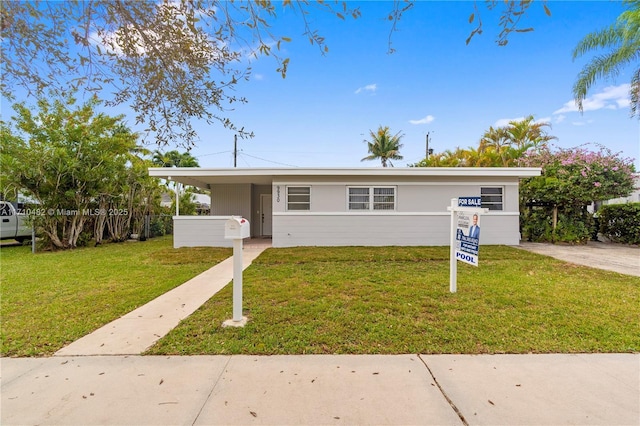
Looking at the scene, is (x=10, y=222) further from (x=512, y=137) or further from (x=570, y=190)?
(x=512, y=137)

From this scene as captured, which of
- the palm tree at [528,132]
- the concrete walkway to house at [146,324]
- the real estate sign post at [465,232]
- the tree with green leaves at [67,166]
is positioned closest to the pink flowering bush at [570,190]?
the palm tree at [528,132]

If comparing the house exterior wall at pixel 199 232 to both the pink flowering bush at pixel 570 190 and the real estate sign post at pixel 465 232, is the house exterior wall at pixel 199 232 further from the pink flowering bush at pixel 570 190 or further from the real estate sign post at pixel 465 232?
the pink flowering bush at pixel 570 190

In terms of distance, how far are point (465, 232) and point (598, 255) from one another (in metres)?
7.20

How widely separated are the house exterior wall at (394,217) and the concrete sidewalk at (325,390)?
26.1 ft

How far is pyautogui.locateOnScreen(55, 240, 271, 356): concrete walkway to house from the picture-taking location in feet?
10.1

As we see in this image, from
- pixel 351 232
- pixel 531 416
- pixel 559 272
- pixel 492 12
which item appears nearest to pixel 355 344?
pixel 531 416

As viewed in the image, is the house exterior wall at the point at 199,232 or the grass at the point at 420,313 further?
the house exterior wall at the point at 199,232

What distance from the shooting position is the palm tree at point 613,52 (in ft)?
29.6

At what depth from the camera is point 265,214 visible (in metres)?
14.1

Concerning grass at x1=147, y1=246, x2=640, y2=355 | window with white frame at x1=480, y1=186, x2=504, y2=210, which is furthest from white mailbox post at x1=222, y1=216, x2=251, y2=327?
window with white frame at x1=480, y1=186, x2=504, y2=210

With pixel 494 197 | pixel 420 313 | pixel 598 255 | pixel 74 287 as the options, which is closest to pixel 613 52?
pixel 494 197

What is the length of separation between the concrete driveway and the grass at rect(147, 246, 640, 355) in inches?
40.4

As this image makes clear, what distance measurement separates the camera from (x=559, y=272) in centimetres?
640

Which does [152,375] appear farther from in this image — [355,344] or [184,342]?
[355,344]
